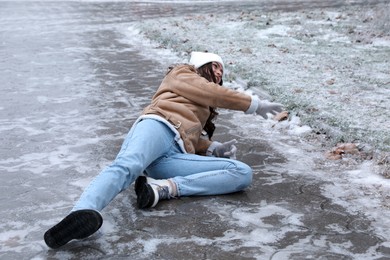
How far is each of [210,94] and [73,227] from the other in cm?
146

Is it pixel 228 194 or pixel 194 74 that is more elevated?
pixel 194 74

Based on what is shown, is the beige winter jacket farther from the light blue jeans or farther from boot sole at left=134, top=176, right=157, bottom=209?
boot sole at left=134, top=176, right=157, bottom=209

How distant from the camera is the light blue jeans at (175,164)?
176 inches

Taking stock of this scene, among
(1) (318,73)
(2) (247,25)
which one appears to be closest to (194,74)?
(1) (318,73)

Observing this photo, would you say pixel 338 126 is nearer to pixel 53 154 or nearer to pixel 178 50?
pixel 53 154

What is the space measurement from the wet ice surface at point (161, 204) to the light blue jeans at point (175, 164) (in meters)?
0.10

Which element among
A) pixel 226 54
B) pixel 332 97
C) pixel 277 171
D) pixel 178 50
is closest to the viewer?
pixel 277 171

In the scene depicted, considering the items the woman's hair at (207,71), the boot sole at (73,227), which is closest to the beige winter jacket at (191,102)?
the woman's hair at (207,71)

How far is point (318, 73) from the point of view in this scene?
8.72 meters

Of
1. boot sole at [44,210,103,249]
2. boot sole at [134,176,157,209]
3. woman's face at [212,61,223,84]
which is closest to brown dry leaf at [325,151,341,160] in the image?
woman's face at [212,61,223,84]

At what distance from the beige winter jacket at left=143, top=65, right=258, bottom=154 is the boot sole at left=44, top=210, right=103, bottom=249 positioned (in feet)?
3.65

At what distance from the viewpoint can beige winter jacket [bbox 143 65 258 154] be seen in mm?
4750

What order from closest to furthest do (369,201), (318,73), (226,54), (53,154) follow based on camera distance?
(369,201), (53,154), (318,73), (226,54)

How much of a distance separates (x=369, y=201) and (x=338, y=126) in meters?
1.72
